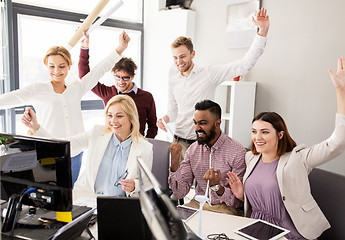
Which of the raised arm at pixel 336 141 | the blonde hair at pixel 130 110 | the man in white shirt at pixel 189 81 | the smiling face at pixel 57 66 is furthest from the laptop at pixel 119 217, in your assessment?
the man in white shirt at pixel 189 81

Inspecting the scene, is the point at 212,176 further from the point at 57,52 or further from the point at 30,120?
the point at 57,52

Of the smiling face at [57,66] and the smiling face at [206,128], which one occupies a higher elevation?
the smiling face at [57,66]

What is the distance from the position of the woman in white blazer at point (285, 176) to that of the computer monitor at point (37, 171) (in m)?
0.94

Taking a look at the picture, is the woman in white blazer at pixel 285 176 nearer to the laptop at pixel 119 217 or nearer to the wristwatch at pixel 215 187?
the wristwatch at pixel 215 187

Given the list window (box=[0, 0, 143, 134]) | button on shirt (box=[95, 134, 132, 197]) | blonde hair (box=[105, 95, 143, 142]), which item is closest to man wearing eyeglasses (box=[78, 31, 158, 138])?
blonde hair (box=[105, 95, 143, 142])

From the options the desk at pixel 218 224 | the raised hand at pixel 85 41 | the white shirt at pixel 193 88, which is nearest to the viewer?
the desk at pixel 218 224

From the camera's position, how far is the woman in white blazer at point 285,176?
1604mm

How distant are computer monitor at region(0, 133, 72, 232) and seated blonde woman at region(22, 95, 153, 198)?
488 mm

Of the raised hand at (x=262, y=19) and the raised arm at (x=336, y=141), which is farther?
the raised hand at (x=262, y=19)

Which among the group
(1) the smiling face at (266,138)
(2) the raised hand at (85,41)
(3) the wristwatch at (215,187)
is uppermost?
(2) the raised hand at (85,41)

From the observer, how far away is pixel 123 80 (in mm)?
2607

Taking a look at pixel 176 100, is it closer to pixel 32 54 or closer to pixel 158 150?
pixel 158 150

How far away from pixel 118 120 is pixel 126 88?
29.5 inches

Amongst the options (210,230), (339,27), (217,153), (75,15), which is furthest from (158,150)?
(75,15)
